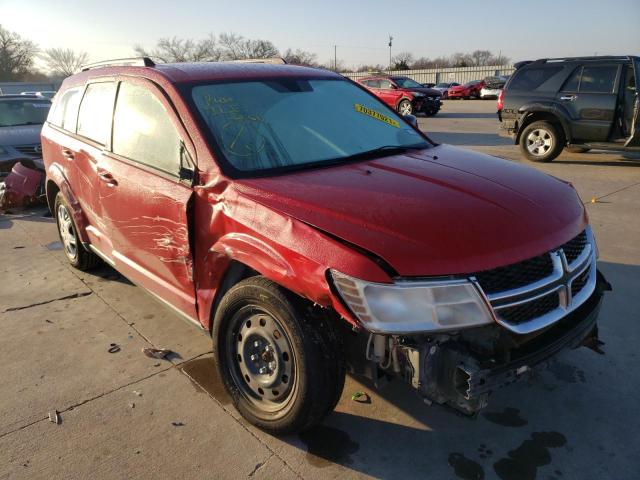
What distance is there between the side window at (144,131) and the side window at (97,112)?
16 cm

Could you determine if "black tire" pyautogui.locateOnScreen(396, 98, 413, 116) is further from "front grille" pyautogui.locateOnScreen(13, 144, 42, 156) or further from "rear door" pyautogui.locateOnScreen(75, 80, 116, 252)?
"rear door" pyautogui.locateOnScreen(75, 80, 116, 252)

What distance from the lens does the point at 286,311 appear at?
233 centimetres

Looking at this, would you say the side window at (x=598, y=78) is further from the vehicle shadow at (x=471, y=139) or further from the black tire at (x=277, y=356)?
the black tire at (x=277, y=356)

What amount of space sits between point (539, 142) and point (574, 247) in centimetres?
870

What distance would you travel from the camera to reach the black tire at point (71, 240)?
4.86 meters

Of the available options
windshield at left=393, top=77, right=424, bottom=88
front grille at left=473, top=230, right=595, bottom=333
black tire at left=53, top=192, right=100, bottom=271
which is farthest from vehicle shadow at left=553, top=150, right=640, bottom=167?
windshield at left=393, top=77, right=424, bottom=88

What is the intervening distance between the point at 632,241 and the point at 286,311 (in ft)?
15.8

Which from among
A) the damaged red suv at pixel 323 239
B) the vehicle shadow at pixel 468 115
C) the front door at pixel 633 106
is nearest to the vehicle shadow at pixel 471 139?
the front door at pixel 633 106

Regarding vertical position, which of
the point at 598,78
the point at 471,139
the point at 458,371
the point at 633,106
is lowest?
the point at 471,139

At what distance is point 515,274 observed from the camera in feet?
7.20

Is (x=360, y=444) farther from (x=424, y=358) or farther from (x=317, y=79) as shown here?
(x=317, y=79)

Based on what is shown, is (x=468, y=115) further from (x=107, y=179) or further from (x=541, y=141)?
(x=107, y=179)

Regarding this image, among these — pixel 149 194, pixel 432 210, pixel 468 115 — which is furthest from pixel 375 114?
pixel 468 115

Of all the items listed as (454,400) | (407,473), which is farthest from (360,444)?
(454,400)
